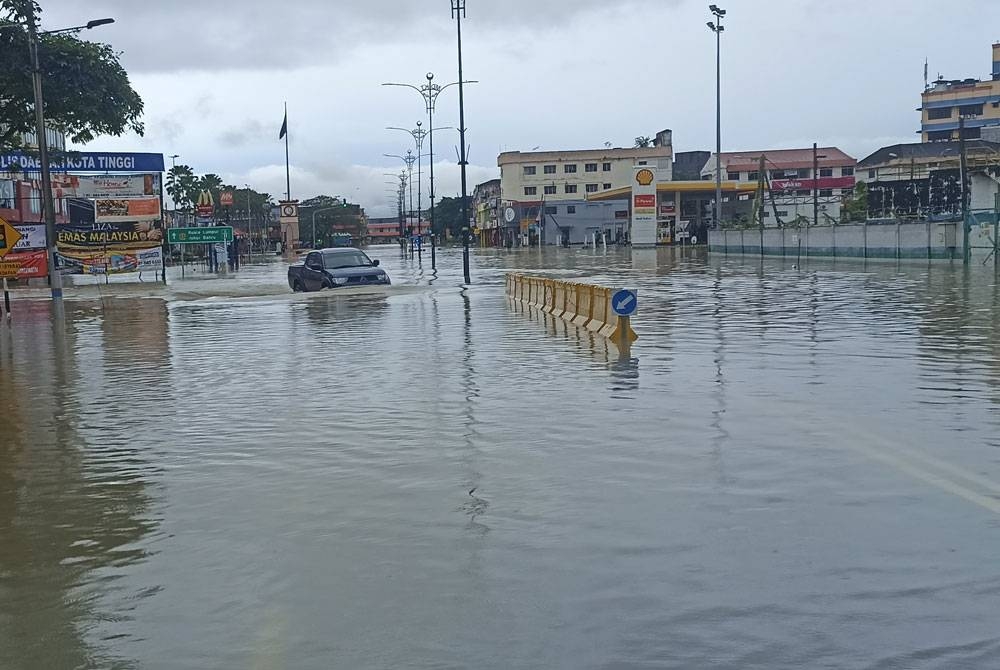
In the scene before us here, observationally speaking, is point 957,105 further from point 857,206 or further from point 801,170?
point 857,206

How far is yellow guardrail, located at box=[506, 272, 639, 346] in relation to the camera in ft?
57.8

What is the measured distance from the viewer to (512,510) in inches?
285

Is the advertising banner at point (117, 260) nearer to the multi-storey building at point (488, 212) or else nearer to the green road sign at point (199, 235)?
the green road sign at point (199, 235)

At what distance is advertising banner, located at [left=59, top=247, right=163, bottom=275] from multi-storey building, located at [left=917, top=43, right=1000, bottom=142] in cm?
8707

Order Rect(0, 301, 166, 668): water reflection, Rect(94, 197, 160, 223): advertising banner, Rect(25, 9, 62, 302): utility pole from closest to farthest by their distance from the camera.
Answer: Rect(0, 301, 166, 668): water reflection < Rect(25, 9, 62, 302): utility pole < Rect(94, 197, 160, 223): advertising banner

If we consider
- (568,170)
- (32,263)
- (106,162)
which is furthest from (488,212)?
(32,263)

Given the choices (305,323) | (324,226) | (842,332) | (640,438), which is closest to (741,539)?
(640,438)

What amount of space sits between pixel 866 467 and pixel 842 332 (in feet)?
35.1

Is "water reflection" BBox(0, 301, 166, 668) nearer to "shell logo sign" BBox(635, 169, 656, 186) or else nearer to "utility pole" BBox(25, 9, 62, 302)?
"utility pole" BBox(25, 9, 62, 302)

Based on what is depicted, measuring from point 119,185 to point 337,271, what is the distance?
29346 mm

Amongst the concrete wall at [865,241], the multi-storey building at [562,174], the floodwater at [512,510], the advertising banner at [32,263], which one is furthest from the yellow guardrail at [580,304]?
the multi-storey building at [562,174]

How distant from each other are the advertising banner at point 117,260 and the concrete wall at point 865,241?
32.0 metres

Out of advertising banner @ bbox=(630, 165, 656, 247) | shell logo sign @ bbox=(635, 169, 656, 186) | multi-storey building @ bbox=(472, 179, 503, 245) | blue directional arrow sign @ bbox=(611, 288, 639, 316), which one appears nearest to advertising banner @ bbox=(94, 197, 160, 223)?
blue directional arrow sign @ bbox=(611, 288, 639, 316)

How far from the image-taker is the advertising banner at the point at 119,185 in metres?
59.4
